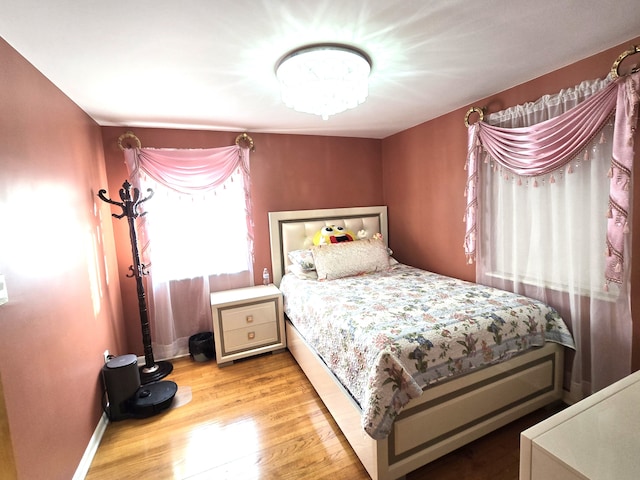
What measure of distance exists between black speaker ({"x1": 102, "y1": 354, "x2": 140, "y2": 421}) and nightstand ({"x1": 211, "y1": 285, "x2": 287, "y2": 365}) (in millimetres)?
720

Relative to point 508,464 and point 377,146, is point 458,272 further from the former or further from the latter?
point 377,146

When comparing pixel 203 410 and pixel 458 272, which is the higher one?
pixel 458 272

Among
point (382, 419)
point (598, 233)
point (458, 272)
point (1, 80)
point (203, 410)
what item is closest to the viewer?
point (1, 80)

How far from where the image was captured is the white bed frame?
1.54 metres

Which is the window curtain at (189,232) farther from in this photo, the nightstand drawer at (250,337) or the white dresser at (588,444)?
the white dresser at (588,444)

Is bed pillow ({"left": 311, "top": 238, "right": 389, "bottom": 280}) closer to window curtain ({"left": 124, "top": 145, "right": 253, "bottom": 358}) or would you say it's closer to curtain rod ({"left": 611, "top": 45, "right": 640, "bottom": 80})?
window curtain ({"left": 124, "top": 145, "right": 253, "bottom": 358})

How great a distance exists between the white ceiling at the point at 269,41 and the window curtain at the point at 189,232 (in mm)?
651

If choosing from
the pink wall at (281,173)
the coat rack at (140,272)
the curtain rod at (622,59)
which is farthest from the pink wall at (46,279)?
the curtain rod at (622,59)

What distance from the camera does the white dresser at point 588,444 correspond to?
0.80 m

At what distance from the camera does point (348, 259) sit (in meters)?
3.05

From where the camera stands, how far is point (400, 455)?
5.08 ft

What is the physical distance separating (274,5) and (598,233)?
2.18 m

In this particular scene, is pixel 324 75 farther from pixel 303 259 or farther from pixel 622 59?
pixel 303 259

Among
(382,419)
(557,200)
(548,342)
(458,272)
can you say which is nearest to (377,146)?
(458,272)
